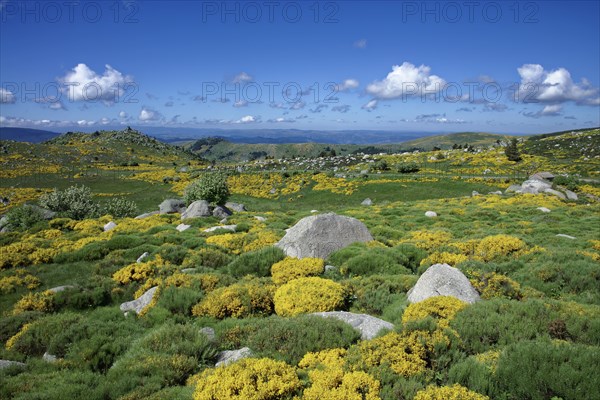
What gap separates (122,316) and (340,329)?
27.6 feet

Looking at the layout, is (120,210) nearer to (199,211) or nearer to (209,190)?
(209,190)

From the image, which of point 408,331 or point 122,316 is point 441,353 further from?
point 122,316

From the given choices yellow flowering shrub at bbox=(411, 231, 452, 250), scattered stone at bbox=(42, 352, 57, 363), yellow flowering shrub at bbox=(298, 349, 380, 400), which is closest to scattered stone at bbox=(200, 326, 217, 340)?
yellow flowering shrub at bbox=(298, 349, 380, 400)

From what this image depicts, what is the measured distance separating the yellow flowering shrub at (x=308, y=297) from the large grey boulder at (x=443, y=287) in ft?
8.47

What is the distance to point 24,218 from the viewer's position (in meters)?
34.9

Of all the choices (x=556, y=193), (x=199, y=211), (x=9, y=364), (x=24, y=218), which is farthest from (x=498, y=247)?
(x=556, y=193)

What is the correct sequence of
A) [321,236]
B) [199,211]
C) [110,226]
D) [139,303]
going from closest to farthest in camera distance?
1. [139,303]
2. [321,236]
3. [110,226]
4. [199,211]

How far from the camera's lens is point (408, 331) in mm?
8414

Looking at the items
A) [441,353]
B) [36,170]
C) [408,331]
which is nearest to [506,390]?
[441,353]

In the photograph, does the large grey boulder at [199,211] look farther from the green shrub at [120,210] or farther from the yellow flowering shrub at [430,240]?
the yellow flowering shrub at [430,240]

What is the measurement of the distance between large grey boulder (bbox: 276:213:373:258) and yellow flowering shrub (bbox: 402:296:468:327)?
7.88 metres

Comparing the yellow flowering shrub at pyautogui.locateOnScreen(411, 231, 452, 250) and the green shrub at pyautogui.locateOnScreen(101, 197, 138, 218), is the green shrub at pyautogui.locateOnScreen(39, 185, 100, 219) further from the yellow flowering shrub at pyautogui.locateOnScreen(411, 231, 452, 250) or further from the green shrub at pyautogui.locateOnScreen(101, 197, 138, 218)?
the yellow flowering shrub at pyautogui.locateOnScreen(411, 231, 452, 250)

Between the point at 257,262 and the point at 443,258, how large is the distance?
9.15 meters

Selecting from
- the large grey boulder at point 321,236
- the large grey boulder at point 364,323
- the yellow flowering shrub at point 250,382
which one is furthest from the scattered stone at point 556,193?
the yellow flowering shrub at point 250,382
